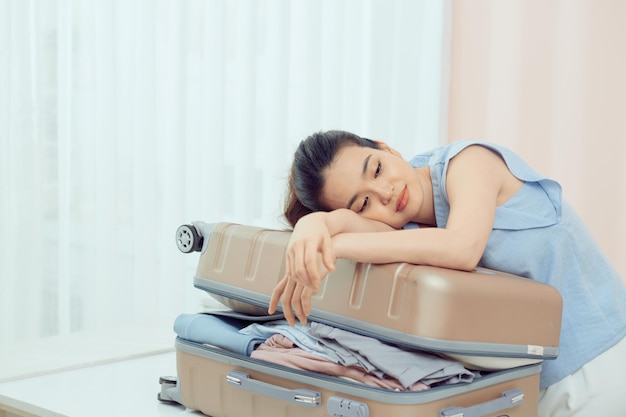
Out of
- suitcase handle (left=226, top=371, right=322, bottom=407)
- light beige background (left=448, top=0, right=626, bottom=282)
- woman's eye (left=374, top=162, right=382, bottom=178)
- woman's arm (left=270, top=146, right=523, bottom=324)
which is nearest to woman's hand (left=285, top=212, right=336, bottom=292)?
woman's arm (left=270, top=146, right=523, bottom=324)

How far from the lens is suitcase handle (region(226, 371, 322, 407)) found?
2.90 ft

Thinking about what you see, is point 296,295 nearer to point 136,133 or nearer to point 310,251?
point 310,251

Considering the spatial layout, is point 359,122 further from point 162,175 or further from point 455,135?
point 162,175

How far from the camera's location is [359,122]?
2371mm

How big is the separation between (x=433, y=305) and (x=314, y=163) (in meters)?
0.39

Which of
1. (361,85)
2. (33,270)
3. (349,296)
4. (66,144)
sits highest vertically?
(361,85)

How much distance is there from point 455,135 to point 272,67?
76cm

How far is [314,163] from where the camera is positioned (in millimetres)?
1143

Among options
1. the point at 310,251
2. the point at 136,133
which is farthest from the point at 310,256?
the point at 136,133

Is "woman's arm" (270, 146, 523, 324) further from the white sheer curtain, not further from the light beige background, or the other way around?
the light beige background

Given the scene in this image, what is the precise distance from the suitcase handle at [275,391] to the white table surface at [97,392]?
0.37ft

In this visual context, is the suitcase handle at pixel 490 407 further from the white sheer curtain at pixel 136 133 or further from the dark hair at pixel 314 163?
the white sheer curtain at pixel 136 133

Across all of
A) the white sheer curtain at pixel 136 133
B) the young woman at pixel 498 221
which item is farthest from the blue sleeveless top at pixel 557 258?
the white sheer curtain at pixel 136 133

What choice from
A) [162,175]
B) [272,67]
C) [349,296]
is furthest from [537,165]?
[349,296]
